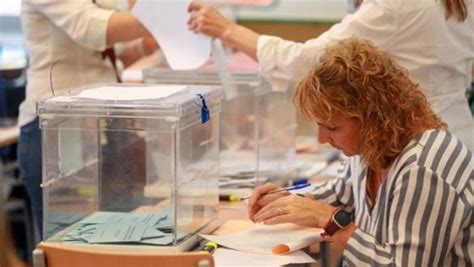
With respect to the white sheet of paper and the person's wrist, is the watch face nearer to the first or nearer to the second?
the person's wrist

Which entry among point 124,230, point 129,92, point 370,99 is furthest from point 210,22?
point 370,99

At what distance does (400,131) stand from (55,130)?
93cm

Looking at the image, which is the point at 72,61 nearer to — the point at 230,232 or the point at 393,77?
the point at 230,232

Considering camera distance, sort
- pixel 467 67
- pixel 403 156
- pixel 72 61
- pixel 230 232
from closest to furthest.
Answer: pixel 403 156 < pixel 230 232 < pixel 467 67 < pixel 72 61

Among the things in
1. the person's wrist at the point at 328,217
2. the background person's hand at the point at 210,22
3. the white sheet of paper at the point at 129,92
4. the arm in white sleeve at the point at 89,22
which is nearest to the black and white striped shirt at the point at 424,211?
the person's wrist at the point at 328,217

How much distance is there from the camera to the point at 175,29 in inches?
115

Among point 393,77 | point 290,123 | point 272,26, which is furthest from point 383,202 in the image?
point 272,26

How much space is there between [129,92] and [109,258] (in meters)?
0.68

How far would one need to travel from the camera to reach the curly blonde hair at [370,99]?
2.03m

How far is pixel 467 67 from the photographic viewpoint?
273 centimetres

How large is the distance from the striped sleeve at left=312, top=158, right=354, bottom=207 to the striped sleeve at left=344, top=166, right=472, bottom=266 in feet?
1.78

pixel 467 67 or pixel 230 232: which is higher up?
pixel 467 67

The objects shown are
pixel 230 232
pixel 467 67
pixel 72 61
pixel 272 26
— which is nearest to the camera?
pixel 230 232

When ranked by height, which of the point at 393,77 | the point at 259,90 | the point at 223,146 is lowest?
the point at 223,146
